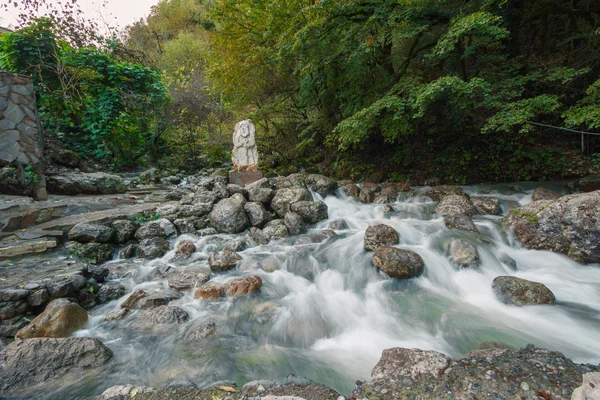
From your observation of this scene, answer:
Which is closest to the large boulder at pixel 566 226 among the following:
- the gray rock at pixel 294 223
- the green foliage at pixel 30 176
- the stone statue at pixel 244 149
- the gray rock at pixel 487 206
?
the gray rock at pixel 487 206

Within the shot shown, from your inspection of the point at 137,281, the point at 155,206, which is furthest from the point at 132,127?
the point at 137,281

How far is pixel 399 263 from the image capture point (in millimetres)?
4285

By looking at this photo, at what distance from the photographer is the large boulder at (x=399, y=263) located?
4.27 meters

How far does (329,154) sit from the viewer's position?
13.0m

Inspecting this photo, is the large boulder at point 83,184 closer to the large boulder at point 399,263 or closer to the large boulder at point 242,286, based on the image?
the large boulder at point 242,286

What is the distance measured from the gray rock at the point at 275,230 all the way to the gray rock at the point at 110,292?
2.72 meters

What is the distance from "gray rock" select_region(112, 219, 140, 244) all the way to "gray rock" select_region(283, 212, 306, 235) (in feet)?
10.3

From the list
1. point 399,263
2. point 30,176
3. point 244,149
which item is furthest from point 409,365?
point 30,176

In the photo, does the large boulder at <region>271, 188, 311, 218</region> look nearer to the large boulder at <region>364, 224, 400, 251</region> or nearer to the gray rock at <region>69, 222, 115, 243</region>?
the large boulder at <region>364, 224, 400, 251</region>

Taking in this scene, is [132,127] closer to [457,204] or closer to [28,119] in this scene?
[28,119]

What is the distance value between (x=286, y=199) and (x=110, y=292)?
163 inches

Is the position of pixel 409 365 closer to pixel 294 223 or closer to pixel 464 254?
pixel 464 254

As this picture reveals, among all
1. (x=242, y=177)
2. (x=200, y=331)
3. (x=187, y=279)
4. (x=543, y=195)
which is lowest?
(x=200, y=331)

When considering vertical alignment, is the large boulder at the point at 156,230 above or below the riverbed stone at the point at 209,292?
above
